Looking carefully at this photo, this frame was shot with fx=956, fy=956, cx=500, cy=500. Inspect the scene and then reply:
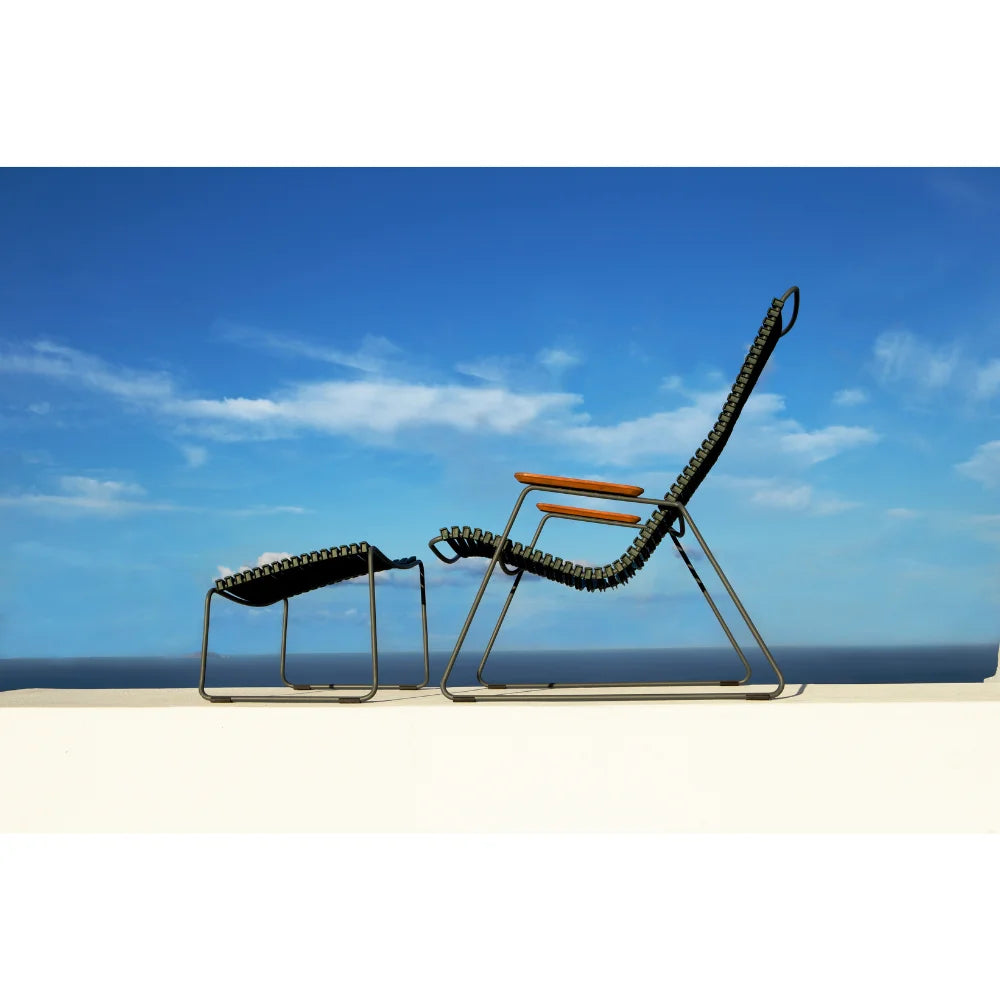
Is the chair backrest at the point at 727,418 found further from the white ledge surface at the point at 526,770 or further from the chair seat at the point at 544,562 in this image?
the white ledge surface at the point at 526,770

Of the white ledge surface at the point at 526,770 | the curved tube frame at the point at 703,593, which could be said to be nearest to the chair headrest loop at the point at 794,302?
the curved tube frame at the point at 703,593

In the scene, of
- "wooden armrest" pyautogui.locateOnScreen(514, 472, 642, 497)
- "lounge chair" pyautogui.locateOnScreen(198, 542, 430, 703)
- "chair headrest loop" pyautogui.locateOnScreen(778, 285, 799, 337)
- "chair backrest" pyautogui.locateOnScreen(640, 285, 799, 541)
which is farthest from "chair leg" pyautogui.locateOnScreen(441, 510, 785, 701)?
"chair headrest loop" pyautogui.locateOnScreen(778, 285, 799, 337)

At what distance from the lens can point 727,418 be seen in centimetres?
424

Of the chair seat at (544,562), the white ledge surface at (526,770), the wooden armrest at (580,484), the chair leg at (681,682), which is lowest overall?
the white ledge surface at (526,770)

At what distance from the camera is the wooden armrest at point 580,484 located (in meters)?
4.08

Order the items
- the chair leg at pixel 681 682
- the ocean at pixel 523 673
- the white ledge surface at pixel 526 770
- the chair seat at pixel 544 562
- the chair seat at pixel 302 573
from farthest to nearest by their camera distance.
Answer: the ocean at pixel 523 673
the chair seat at pixel 544 562
the chair seat at pixel 302 573
the chair leg at pixel 681 682
the white ledge surface at pixel 526 770

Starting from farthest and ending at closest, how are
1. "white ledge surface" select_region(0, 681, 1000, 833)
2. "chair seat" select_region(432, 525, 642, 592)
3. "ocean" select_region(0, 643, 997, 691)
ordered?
"ocean" select_region(0, 643, 997, 691) < "chair seat" select_region(432, 525, 642, 592) < "white ledge surface" select_region(0, 681, 1000, 833)

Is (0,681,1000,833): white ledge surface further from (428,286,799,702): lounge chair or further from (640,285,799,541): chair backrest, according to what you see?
(640,285,799,541): chair backrest

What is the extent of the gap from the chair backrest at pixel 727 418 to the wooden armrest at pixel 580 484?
8.2 inches

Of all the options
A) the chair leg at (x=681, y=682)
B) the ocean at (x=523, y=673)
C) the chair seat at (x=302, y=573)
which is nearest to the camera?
the chair leg at (x=681, y=682)

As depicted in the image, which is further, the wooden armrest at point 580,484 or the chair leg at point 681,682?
the wooden armrest at point 580,484

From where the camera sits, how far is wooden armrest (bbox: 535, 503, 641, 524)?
14.1ft

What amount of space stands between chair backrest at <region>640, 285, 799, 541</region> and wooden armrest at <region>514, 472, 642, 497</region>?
8.2 inches

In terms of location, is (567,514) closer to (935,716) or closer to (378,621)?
(378,621)
